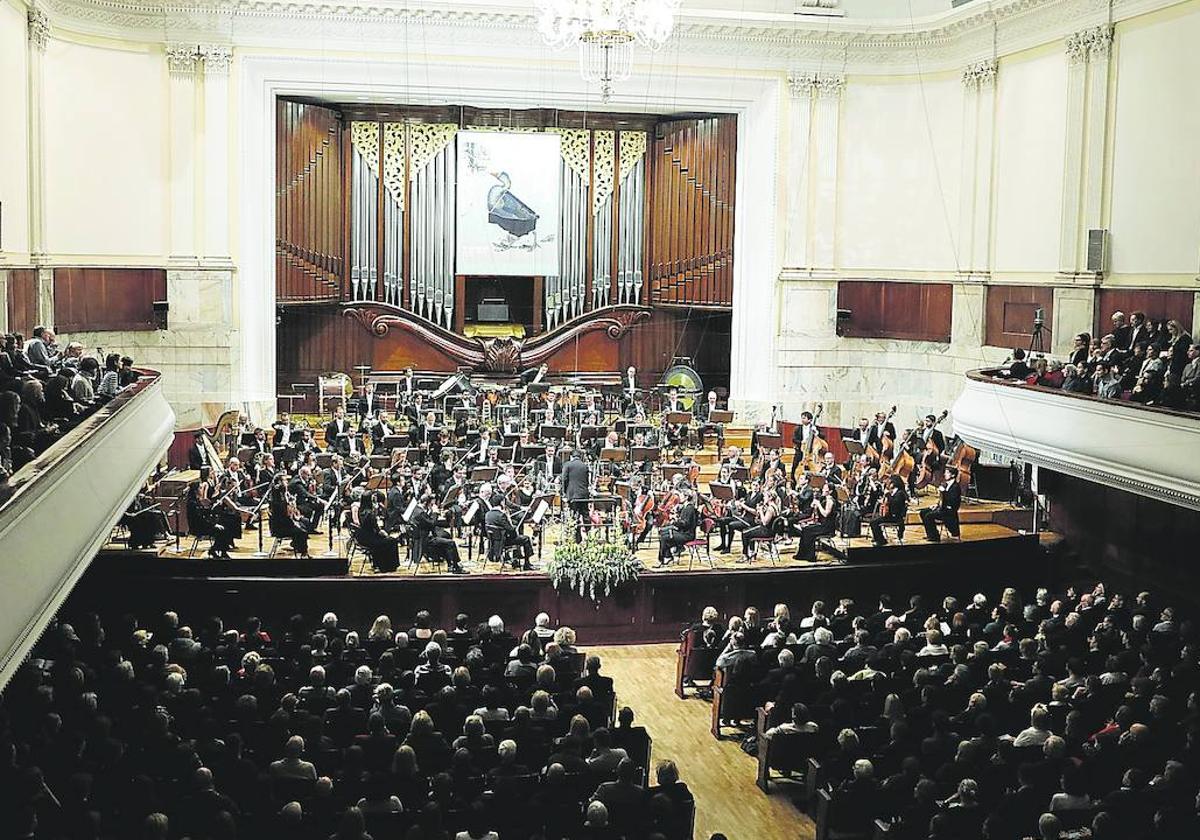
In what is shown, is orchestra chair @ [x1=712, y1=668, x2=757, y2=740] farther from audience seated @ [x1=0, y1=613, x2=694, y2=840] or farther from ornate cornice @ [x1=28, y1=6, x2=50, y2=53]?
ornate cornice @ [x1=28, y1=6, x2=50, y2=53]

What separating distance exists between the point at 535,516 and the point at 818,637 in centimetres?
399

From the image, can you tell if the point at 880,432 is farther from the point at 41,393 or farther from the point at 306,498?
the point at 41,393

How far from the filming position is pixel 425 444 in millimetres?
18688

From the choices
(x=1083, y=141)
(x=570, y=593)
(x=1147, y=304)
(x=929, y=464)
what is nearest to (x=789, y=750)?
(x=570, y=593)

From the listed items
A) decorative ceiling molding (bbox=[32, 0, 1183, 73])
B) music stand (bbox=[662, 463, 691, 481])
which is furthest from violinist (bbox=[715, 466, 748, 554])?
decorative ceiling molding (bbox=[32, 0, 1183, 73])

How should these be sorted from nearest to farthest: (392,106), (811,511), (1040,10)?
(811,511) < (1040,10) < (392,106)

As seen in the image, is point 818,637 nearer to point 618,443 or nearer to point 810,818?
point 810,818

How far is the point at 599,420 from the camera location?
19.7 meters

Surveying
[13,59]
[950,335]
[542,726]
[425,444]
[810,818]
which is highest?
[13,59]

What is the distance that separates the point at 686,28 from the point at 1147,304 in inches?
359

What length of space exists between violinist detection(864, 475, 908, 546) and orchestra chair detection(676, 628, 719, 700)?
387cm

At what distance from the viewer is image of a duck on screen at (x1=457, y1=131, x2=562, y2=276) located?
80.4 feet

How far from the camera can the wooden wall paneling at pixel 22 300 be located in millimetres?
17859

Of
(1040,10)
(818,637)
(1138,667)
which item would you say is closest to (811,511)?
(818,637)
